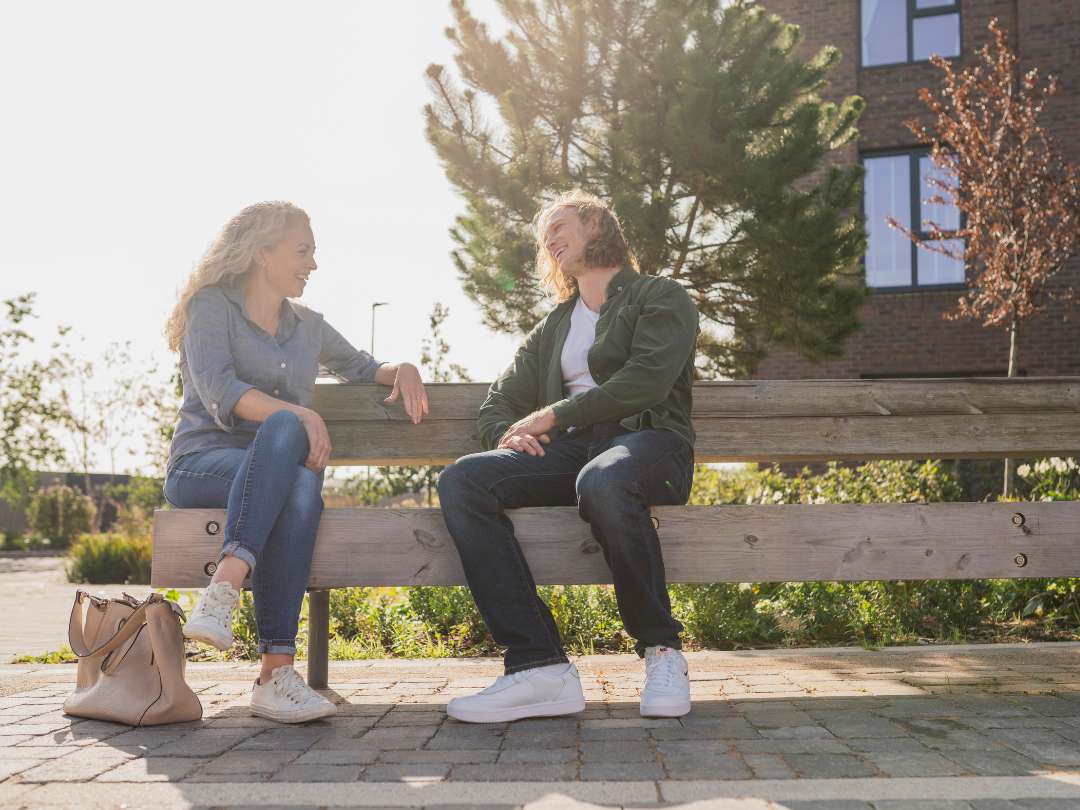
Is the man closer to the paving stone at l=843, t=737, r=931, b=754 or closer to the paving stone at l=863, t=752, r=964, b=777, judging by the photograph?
the paving stone at l=843, t=737, r=931, b=754

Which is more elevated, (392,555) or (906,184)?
(906,184)

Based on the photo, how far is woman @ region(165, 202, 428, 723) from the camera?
2875 mm

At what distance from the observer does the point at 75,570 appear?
11.0 m

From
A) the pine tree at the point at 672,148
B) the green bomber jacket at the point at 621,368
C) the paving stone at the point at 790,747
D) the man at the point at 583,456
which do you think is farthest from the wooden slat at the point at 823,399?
the pine tree at the point at 672,148

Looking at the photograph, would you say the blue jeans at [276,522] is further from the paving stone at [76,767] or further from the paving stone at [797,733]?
the paving stone at [797,733]

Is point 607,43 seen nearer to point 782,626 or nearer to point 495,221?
point 495,221

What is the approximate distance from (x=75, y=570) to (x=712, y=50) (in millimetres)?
8515

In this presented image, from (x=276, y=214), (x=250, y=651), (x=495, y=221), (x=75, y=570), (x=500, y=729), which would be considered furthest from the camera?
(x=75, y=570)

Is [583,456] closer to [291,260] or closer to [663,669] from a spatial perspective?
[663,669]

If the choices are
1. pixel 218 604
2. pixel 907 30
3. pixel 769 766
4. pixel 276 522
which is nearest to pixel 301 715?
pixel 218 604

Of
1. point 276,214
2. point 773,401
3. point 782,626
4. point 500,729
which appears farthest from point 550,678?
point 782,626

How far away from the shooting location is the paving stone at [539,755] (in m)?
2.47

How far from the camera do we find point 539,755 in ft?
8.27

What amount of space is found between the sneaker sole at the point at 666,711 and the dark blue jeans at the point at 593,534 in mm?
171
